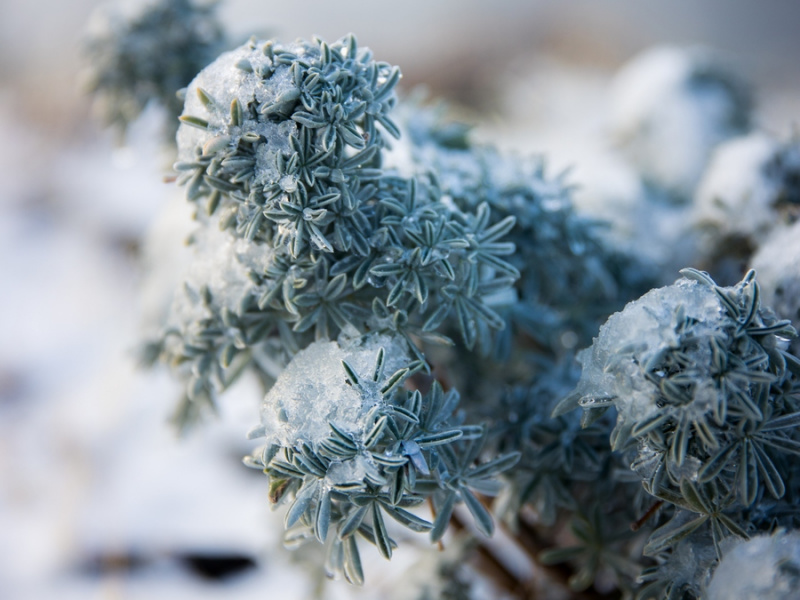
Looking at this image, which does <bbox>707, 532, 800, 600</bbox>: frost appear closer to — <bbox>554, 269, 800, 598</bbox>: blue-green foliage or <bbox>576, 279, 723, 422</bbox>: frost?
<bbox>554, 269, 800, 598</bbox>: blue-green foliage

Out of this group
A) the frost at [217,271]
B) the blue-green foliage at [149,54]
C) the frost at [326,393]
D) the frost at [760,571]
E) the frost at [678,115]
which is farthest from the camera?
the frost at [678,115]

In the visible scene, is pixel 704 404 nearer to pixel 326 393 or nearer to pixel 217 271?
pixel 326 393

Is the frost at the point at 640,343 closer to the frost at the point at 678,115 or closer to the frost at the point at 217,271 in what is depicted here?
the frost at the point at 217,271

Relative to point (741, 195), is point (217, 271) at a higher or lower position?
higher

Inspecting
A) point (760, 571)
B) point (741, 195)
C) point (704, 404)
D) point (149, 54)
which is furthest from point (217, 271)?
point (741, 195)

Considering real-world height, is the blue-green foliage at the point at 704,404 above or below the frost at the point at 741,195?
below

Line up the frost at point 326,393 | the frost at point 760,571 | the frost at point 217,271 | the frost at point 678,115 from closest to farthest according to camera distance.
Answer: the frost at point 760,571 → the frost at point 326,393 → the frost at point 217,271 → the frost at point 678,115

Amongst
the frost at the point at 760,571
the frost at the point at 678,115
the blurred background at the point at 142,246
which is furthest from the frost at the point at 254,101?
the frost at the point at 678,115
